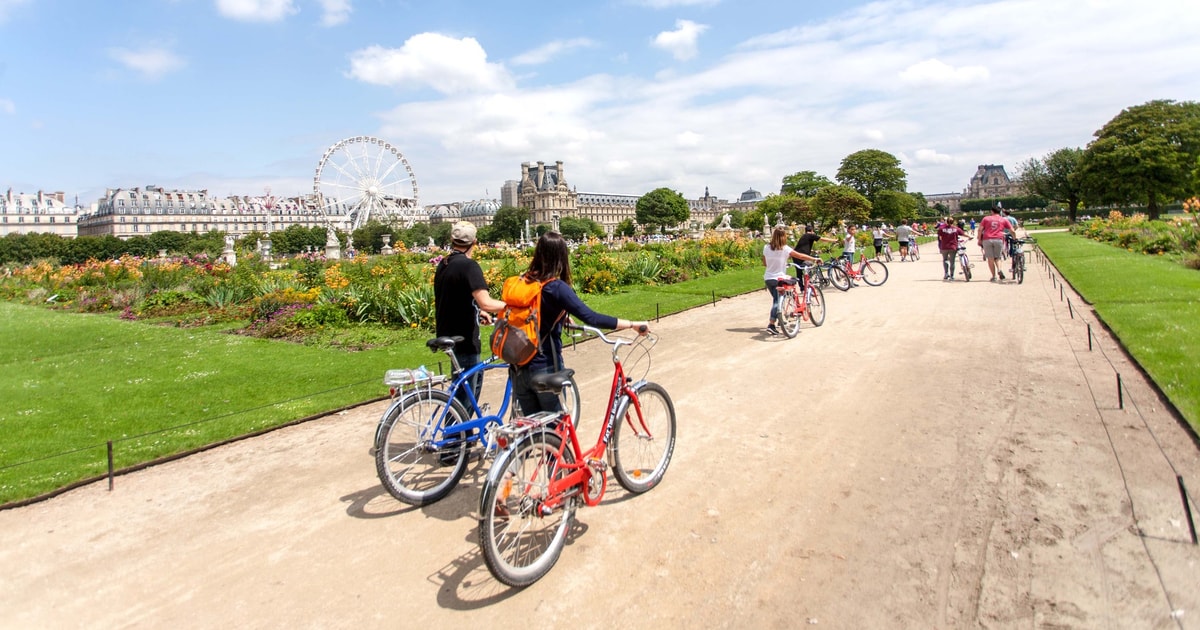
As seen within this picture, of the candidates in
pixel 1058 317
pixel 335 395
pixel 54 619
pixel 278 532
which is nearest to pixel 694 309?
pixel 1058 317

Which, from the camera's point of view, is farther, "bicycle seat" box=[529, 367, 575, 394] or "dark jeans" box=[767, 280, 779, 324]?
"dark jeans" box=[767, 280, 779, 324]

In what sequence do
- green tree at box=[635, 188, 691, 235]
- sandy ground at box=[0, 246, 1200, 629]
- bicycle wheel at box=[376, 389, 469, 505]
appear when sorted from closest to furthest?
sandy ground at box=[0, 246, 1200, 629] < bicycle wheel at box=[376, 389, 469, 505] < green tree at box=[635, 188, 691, 235]

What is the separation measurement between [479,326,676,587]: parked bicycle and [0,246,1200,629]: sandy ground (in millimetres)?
167

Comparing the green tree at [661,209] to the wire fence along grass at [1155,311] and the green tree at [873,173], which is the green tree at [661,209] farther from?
the wire fence along grass at [1155,311]

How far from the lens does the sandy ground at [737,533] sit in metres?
3.32

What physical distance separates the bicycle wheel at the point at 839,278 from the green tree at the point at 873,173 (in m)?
72.7

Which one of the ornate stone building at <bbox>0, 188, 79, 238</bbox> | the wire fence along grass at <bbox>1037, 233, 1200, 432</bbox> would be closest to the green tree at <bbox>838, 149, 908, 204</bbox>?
the wire fence along grass at <bbox>1037, 233, 1200, 432</bbox>

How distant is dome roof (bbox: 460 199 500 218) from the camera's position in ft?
553

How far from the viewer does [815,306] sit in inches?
437

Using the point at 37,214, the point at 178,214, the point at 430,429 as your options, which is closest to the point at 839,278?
the point at 430,429

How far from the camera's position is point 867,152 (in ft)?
Result: 276

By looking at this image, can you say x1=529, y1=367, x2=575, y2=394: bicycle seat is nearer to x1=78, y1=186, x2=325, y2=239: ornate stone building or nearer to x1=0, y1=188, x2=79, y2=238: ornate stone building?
x1=78, y1=186, x2=325, y2=239: ornate stone building

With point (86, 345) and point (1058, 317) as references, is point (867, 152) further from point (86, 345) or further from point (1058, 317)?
point (86, 345)

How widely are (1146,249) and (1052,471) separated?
24317 mm
